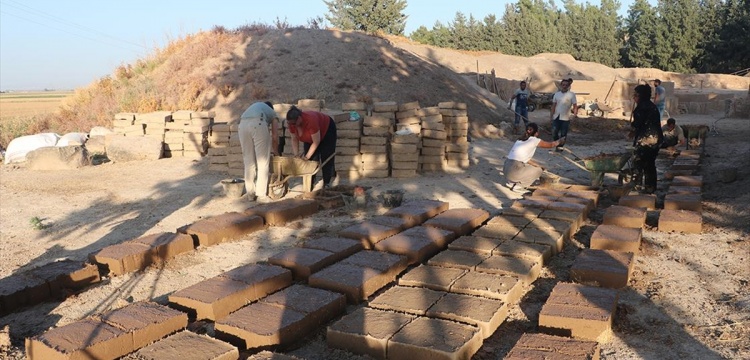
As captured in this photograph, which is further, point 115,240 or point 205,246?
point 115,240

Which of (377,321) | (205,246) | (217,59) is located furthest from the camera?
(217,59)

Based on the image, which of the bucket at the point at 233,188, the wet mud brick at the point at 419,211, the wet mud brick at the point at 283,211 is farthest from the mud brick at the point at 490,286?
the bucket at the point at 233,188

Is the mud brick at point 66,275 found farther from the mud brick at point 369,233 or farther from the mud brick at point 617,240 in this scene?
the mud brick at point 617,240

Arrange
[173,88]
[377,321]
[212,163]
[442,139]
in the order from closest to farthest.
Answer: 1. [377,321]
2. [442,139]
3. [212,163]
4. [173,88]

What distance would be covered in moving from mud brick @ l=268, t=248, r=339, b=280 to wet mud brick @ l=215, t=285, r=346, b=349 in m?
0.46

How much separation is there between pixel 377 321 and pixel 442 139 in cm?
669

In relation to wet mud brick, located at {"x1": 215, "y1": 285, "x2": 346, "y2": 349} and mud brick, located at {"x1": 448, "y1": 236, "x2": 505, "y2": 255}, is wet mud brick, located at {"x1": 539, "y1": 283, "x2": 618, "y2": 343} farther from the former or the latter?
wet mud brick, located at {"x1": 215, "y1": 285, "x2": 346, "y2": 349}

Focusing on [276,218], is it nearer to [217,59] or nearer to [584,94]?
[217,59]

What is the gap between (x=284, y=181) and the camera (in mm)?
7688

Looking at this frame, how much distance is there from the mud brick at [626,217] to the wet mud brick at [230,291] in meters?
3.51

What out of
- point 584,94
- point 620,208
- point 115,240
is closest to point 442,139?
point 620,208

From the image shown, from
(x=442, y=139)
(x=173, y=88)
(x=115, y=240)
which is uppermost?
(x=173, y=88)

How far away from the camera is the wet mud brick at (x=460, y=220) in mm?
5668

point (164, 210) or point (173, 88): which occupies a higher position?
point (173, 88)
